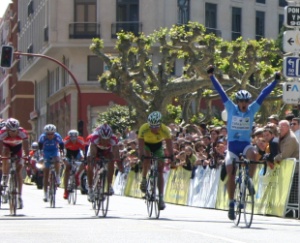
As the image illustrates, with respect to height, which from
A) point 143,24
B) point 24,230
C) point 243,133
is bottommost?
point 24,230

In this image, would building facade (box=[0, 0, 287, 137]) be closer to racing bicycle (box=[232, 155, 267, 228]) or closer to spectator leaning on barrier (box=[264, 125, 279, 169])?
spectator leaning on barrier (box=[264, 125, 279, 169])

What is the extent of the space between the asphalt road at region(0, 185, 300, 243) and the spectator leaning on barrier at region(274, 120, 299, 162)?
3.92 ft

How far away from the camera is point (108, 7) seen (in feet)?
221

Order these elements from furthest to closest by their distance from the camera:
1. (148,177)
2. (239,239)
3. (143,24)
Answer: (143,24) < (148,177) < (239,239)

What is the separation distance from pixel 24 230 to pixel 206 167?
10409mm

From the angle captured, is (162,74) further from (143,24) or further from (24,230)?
(24,230)

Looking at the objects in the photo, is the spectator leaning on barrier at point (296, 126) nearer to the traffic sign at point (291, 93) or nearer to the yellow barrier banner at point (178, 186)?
the traffic sign at point (291, 93)

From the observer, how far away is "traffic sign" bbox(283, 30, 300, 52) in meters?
21.4

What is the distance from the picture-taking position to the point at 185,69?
153ft

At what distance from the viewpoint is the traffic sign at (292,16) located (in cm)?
2138


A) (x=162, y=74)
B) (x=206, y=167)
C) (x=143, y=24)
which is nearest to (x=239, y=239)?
(x=206, y=167)

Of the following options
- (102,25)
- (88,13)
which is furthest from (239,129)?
(88,13)

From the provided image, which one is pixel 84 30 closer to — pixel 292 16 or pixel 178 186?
pixel 178 186

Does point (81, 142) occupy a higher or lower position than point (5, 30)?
lower
